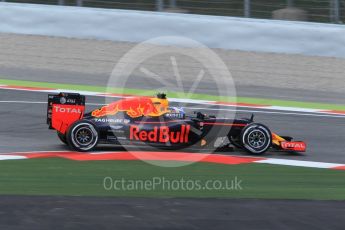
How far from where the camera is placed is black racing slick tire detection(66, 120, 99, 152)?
464 inches

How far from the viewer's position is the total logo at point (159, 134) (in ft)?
39.0

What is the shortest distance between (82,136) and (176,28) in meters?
9.15

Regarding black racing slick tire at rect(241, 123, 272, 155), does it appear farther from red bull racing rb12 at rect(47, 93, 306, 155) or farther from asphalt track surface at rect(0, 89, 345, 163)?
asphalt track surface at rect(0, 89, 345, 163)

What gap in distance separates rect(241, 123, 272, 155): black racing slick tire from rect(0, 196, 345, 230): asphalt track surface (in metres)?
3.21

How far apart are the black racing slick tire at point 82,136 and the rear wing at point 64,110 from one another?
20 centimetres

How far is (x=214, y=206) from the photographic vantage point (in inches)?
337

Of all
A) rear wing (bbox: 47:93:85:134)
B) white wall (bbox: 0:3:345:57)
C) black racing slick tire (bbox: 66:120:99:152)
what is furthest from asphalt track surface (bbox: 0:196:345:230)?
white wall (bbox: 0:3:345:57)

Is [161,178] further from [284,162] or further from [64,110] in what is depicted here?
[284,162]

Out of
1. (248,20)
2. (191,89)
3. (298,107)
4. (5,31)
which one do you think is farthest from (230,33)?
(5,31)

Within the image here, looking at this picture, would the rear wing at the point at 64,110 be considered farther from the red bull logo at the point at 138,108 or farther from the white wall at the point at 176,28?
the white wall at the point at 176,28

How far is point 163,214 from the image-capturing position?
815 cm

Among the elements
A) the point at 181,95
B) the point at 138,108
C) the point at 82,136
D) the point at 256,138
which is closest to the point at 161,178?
the point at 138,108

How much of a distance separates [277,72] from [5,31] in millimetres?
7548

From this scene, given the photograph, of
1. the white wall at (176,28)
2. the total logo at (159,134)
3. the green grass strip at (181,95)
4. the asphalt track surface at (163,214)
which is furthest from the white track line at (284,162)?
the white wall at (176,28)
